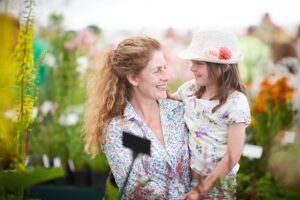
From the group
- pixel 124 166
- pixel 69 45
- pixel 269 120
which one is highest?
pixel 69 45

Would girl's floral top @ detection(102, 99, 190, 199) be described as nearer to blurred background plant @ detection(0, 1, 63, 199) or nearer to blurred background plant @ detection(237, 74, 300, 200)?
blurred background plant @ detection(0, 1, 63, 199)

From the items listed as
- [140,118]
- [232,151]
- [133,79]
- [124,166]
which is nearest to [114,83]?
[133,79]

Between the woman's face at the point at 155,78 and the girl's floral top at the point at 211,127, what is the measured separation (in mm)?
151

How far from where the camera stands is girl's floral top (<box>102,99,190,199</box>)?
1862 mm

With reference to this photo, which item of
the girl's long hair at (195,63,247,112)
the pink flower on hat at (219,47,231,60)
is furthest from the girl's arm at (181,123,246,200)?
the pink flower on hat at (219,47,231,60)

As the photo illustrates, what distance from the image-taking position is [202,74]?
1896 millimetres

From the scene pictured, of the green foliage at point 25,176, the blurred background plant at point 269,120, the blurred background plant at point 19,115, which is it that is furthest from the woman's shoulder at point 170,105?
the blurred background plant at point 269,120

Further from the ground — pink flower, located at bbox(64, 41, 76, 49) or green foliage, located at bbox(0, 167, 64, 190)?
pink flower, located at bbox(64, 41, 76, 49)

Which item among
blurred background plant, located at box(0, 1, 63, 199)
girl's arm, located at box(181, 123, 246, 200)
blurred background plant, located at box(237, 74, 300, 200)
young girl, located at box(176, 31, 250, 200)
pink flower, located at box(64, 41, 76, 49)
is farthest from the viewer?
pink flower, located at box(64, 41, 76, 49)

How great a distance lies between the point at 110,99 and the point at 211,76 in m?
0.43

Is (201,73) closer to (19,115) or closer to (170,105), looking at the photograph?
(170,105)

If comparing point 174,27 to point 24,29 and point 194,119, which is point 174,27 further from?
point 24,29

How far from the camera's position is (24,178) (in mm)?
1348

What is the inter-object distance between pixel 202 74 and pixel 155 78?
0.19 meters
